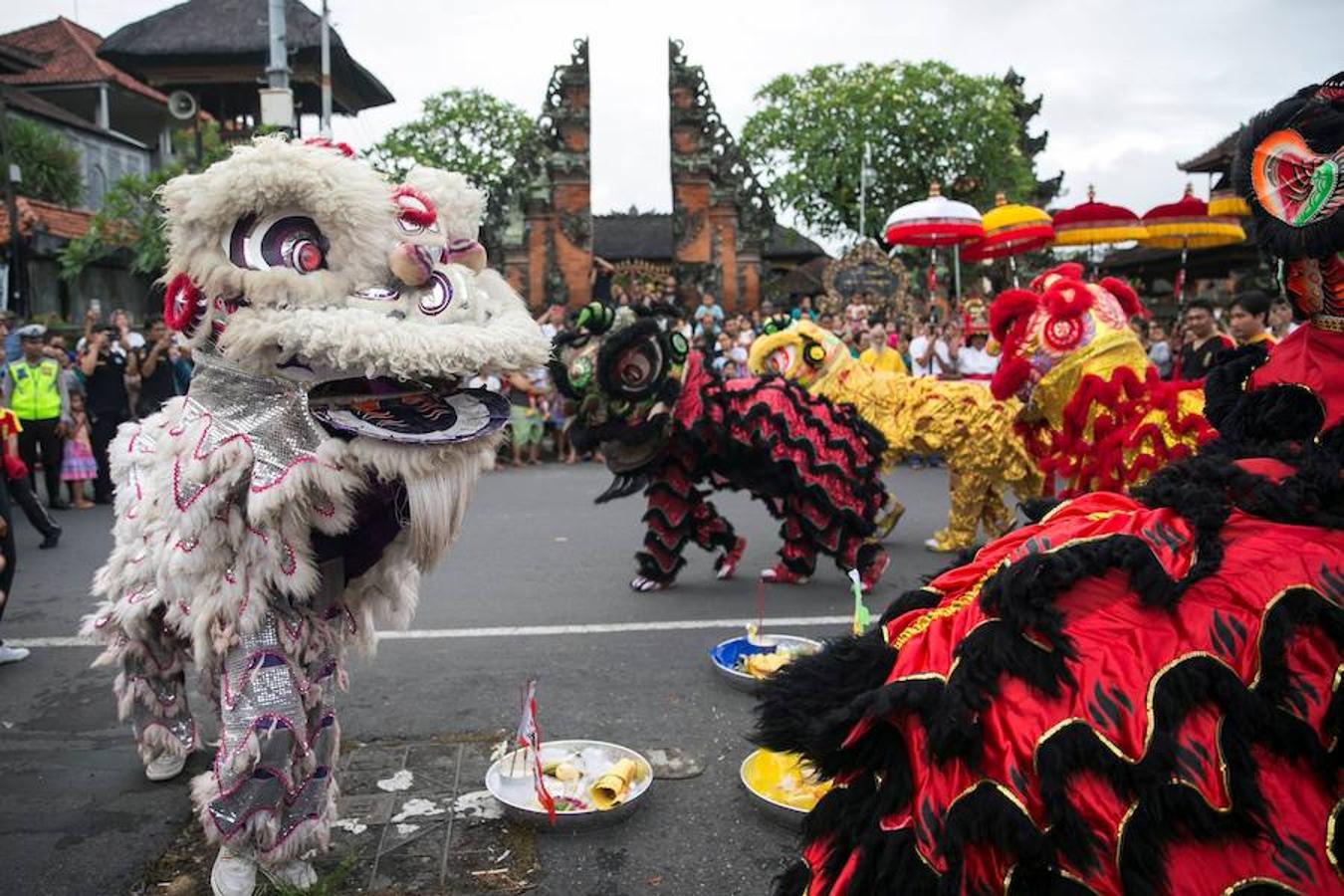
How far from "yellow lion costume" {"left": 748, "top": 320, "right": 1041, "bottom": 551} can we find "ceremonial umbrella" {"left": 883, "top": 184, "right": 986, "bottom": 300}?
6.85 meters

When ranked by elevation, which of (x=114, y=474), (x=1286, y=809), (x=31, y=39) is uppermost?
(x=31, y=39)

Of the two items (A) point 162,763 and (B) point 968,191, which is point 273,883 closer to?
(A) point 162,763

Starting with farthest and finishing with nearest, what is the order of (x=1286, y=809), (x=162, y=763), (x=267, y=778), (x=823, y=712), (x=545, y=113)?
(x=545, y=113), (x=162, y=763), (x=267, y=778), (x=823, y=712), (x=1286, y=809)

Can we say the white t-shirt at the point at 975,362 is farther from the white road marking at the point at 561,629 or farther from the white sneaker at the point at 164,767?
the white sneaker at the point at 164,767

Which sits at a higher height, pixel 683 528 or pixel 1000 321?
pixel 1000 321

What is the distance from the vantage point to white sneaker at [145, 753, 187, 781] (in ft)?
11.3

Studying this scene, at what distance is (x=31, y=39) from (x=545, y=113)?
65.1 ft

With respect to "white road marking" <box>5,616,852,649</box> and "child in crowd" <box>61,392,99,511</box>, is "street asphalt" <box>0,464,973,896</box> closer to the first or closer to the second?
"white road marking" <box>5,616,852,649</box>

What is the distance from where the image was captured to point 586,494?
966 centimetres

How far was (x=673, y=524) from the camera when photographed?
5.85 meters

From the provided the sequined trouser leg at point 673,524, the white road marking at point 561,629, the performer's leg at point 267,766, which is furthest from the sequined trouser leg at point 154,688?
the sequined trouser leg at point 673,524

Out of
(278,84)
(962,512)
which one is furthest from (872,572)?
(278,84)

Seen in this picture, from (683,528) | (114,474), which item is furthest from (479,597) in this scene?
(114,474)

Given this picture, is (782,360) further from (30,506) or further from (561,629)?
(30,506)
